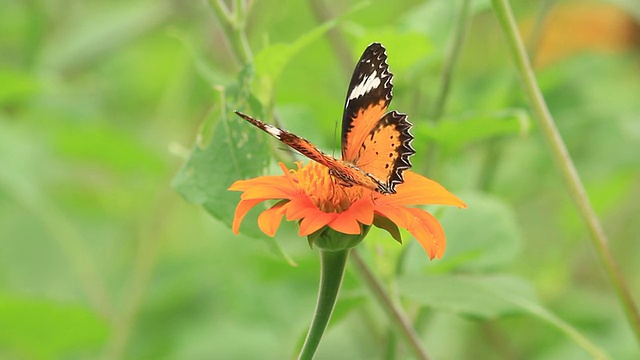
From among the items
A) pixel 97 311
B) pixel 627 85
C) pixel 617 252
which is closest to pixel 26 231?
pixel 97 311

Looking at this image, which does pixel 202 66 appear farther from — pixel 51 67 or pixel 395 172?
pixel 51 67

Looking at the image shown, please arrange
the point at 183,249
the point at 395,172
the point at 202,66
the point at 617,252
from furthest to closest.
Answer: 1. the point at 183,249
2. the point at 617,252
3. the point at 202,66
4. the point at 395,172

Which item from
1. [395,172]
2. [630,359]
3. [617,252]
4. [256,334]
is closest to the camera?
[395,172]

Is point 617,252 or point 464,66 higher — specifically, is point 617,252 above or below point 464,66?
below

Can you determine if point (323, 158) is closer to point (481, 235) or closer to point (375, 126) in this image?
point (375, 126)

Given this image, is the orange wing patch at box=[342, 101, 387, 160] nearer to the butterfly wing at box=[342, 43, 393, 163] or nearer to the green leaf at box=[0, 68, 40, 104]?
the butterfly wing at box=[342, 43, 393, 163]

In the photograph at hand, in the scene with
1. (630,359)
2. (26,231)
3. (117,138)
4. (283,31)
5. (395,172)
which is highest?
(283,31)
